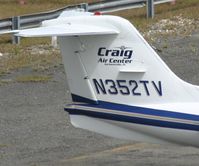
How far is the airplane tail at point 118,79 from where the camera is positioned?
36.3ft

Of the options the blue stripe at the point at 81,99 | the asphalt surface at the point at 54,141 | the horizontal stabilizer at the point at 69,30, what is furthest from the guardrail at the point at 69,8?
the horizontal stabilizer at the point at 69,30

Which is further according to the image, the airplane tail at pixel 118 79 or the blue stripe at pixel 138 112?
the airplane tail at pixel 118 79

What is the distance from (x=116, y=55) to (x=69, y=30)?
74 cm

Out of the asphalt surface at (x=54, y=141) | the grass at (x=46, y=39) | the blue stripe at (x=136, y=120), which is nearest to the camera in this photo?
the blue stripe at (x=136, y=120)

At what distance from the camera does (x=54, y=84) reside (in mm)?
17828

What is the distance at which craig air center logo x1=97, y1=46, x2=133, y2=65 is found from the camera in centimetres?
1114

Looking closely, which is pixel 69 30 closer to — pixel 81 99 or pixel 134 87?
pixel 81 99

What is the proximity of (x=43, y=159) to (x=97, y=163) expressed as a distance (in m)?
0.84

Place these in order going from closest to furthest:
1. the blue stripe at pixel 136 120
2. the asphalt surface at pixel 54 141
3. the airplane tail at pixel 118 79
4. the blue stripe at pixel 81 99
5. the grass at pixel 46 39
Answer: the blue stripe at pixel 136 120 < the airplane tail at pixel 118 79 < the blue stripe at pixel 81 99 < the asphalt surface at pixel 54 141 < the grass at pixel 46 39

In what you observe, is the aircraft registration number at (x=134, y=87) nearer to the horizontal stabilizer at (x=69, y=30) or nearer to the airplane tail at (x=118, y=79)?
the airplane tail at (x=118, y=79)

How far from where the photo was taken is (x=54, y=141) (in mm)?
13781

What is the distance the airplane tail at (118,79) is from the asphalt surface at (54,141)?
1.23 metres

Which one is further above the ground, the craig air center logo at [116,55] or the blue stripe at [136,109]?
the craig air center logo at [116,55]

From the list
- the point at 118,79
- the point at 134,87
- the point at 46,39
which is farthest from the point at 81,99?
the point at 46,39
